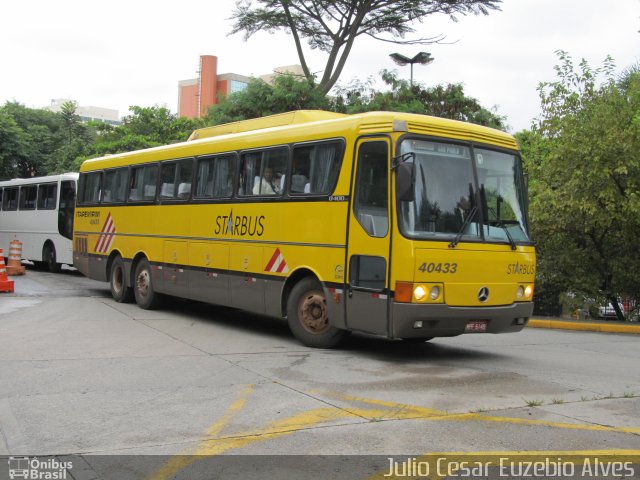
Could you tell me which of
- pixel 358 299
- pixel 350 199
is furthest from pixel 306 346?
pixel 350 199

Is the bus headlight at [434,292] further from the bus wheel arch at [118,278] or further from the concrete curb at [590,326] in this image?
the bus wheel arch at [118,278]

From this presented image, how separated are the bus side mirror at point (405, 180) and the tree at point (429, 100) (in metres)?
21.4

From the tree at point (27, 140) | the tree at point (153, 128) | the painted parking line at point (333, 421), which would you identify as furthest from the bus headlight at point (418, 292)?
the tree at point (27, 140)

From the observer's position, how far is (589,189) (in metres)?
16.2

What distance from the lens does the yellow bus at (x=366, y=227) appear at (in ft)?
28.1

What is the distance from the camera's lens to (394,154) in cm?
872

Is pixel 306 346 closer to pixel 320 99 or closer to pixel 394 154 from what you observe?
pixel 394 154

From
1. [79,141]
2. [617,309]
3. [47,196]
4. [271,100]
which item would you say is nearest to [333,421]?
[617,309]

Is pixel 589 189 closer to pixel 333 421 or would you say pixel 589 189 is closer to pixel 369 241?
pixel 369 241

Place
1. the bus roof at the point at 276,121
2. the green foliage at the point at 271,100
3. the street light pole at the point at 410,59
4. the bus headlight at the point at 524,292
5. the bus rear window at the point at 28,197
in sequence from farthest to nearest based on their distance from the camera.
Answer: the street light pole at the point at 410,59
the green foliage at the point at 271,100
the bus rear window at the point at 28,197
the bus roof at the point at 276,121
the bus headlight at the point at 524,292

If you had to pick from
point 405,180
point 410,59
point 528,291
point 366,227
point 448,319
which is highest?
point 410,59

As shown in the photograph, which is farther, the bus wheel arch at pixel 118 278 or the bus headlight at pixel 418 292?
the bus wheel arch at pixel 118 278

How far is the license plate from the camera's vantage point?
8844mm

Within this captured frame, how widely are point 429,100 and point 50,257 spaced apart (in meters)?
18.7
